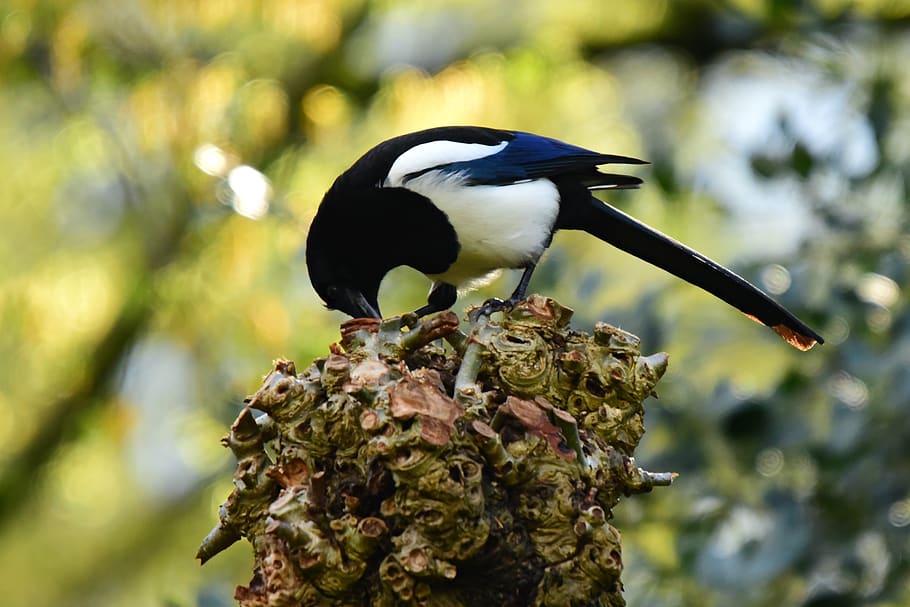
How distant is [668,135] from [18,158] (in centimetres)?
329

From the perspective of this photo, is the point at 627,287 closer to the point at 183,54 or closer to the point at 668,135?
the point at 668,135

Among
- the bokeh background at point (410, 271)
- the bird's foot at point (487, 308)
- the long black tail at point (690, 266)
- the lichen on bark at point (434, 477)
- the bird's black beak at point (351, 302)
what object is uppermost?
the lichen on bark at point (434, 477)

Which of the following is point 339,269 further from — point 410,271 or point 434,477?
point 410,271

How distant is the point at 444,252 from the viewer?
3.17 meters

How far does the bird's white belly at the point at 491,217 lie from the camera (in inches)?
124

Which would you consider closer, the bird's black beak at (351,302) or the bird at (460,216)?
the bird at (460,216)

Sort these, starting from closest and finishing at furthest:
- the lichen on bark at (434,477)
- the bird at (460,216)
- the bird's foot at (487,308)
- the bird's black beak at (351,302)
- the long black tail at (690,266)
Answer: the lichen on bark at (434,477), the bird's foot at (487,308), the long black tail at (690,266), the bird at (460,216), the bird's black beak at (351,302)

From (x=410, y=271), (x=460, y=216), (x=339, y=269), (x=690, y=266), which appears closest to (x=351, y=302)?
(x=339, y=269)

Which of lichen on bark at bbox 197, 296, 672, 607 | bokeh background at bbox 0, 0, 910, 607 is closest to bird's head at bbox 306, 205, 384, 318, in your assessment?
bokeh background at bbox 0, 0, 910, 607

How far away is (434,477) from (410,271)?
126 inches

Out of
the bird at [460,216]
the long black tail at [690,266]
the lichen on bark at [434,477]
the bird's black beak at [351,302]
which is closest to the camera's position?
the lichen on bark at [434,477]

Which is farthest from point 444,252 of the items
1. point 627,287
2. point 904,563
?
point 627,287

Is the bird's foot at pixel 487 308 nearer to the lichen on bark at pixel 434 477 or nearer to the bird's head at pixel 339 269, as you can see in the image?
the lichen on bark at pixel 434 477

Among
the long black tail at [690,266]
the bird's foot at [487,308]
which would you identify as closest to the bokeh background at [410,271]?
the long black tail at [690,266]
